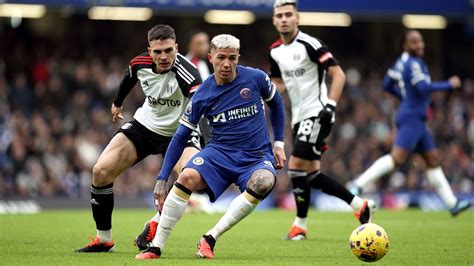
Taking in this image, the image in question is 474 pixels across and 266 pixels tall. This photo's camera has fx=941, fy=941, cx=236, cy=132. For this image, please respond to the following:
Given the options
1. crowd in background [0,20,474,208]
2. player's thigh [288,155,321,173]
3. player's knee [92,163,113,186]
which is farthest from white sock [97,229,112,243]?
crowd in background [0,20,474,208]

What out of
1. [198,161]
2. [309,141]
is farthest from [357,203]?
[198,161]

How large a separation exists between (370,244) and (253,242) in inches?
113

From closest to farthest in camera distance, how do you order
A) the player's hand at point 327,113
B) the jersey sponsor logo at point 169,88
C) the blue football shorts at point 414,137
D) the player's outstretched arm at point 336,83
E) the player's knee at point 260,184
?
the player's knee at point 260,184
the jersey sponsor logo at point 169,88
the player's hand at point 327,113
the player's outstretched arm at point 336,83
the blue football shorts at point 414,137

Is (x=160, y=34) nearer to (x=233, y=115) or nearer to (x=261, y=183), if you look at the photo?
(x=233, y=115)

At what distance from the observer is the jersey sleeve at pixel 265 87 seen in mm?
8492

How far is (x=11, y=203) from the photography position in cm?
1922

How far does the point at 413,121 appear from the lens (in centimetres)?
1491

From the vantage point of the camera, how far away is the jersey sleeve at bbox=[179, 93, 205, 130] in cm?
816

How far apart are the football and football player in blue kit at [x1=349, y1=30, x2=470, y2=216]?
22.3 feet

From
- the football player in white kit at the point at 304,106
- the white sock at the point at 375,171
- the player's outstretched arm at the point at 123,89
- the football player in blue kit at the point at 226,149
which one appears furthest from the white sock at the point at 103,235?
the white sock at the point at 375,171

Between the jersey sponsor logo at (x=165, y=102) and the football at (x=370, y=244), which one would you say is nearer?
the football at (x=370, y=244)

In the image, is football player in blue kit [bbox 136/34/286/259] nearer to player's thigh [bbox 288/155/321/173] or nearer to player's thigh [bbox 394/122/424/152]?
player's thigh [bbox 288/155/321/173]

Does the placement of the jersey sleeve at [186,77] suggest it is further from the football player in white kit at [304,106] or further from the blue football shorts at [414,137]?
the blue football shorts at [414,137]

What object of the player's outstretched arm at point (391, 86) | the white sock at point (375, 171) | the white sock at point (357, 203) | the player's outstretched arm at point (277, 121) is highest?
the player's outstretched arm at point (277, 121)
